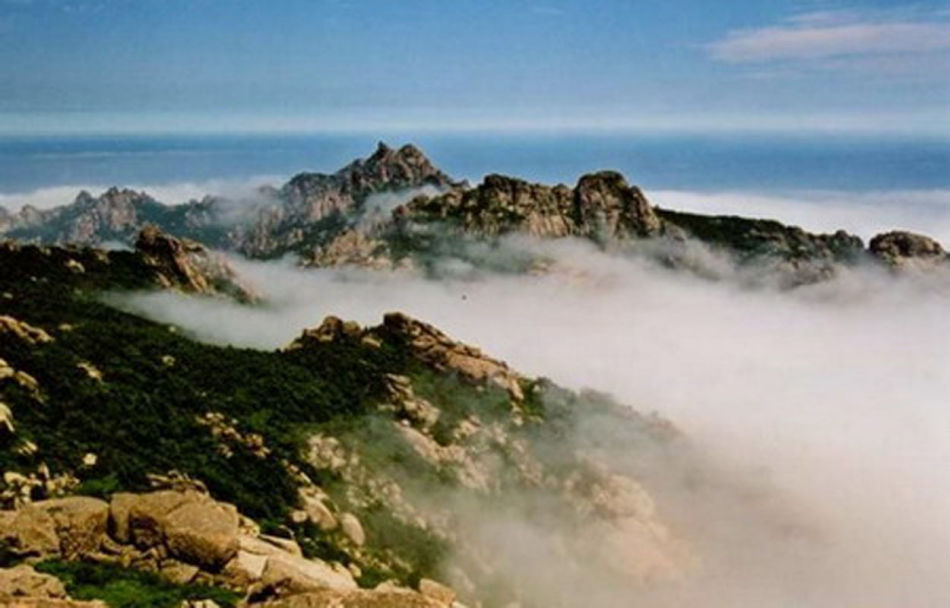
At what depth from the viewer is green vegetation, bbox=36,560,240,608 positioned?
41.1 m

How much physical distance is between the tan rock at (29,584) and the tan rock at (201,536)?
5.82 meters

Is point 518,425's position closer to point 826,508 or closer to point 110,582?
point 826,508

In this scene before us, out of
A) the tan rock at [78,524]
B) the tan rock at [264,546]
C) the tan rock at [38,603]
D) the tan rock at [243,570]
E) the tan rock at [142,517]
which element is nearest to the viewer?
the tan rock at [38,603]

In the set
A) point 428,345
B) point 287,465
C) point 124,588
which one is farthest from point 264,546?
point 428,345

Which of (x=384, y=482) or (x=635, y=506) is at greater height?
(x=384, y=482)

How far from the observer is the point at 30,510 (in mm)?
48062

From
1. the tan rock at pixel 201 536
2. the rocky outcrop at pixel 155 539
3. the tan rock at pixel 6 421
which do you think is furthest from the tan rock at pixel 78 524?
the tan rock at pixel 6 421

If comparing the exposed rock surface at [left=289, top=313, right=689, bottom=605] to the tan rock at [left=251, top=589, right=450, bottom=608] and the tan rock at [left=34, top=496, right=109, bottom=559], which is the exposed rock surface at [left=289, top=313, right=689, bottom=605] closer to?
the tan rock at [left=34, top=496, right=109, bottom=559]

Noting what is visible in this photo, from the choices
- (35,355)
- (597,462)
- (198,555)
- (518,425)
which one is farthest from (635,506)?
(198,555)

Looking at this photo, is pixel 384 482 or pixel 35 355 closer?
pixel 35 355

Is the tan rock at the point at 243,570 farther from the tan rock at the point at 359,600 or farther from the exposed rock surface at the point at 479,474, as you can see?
the exposed rock surface at the point at 479,474

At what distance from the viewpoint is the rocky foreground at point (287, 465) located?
4603cm

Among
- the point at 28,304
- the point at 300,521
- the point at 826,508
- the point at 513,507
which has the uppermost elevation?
the point at 28,304

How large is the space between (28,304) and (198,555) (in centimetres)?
9662
